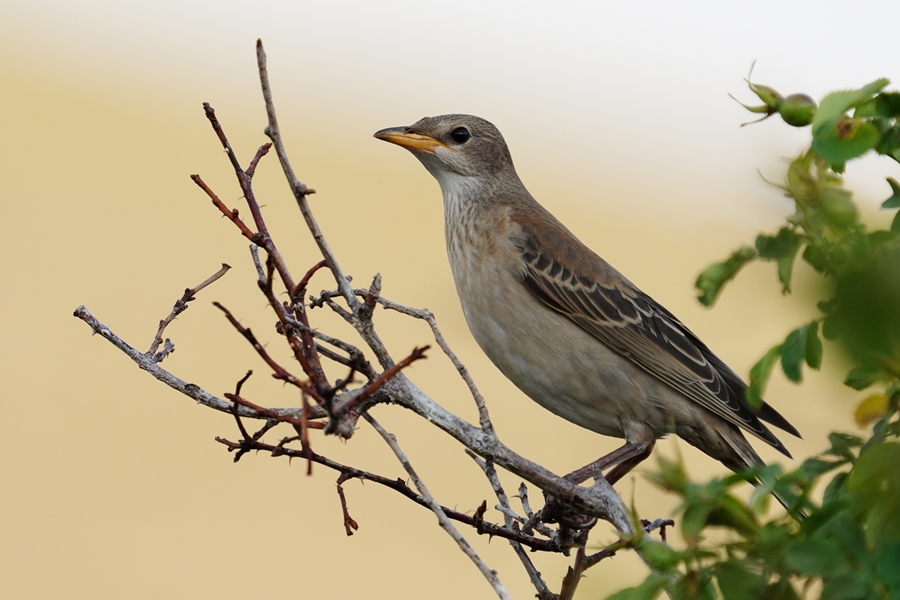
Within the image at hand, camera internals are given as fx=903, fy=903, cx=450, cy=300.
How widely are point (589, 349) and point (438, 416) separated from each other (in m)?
2.53

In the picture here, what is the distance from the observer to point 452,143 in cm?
604

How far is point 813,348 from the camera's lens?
125 cm

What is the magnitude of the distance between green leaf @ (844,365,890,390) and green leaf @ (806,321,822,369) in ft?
0.17

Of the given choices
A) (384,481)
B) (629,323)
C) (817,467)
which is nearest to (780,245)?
A: (817,467)

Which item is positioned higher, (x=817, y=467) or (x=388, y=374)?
(x=388, y=374)

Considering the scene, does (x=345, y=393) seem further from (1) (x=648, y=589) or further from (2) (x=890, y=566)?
(2) (x=890, y=566)

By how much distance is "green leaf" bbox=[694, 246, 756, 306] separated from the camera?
143cm

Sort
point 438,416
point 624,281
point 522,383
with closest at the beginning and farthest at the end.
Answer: point 438,416
point 522,383
point 624,281

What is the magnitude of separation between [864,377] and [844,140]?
376mm

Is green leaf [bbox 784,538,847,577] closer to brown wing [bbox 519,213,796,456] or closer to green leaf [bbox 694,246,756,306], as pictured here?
green leaf [bbox 694,246,756,306]

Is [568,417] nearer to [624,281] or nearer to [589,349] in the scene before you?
[589,349]

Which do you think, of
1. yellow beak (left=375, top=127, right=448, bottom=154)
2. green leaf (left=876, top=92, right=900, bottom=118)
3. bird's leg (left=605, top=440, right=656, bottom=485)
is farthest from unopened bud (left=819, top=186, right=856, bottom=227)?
yellow beak (left=375, top=127, right=448, bottom=154)

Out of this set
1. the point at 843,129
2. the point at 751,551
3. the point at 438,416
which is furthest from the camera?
the point at 438,416

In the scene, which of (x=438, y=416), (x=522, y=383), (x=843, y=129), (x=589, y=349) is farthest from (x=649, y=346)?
(x=843, y=129)
